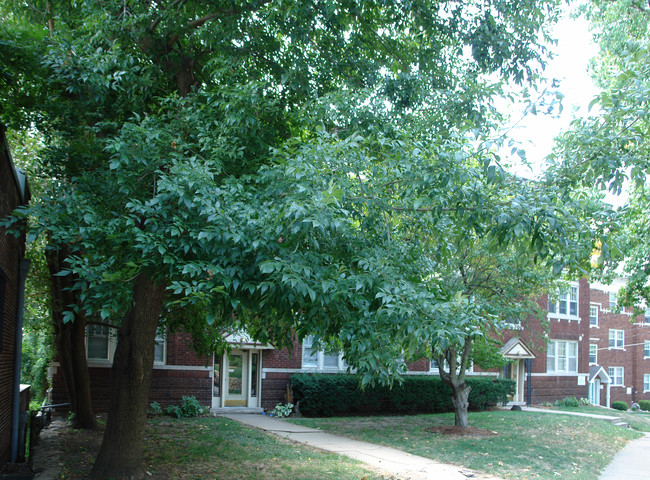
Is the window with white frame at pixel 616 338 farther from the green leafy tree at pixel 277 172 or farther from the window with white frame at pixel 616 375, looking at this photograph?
the green leafy tree at pixel 277 172

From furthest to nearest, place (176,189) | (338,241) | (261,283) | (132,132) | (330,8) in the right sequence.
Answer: (330,8) < (132,132) < (338,241) < (176,189) < (261,283)

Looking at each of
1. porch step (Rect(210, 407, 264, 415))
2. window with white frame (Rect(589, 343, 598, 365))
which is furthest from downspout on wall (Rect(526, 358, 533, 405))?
porch step (Rect(210, 407, 264, 415))

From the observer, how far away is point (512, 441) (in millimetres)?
15688

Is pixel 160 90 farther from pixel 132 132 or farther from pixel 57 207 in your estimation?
pixel 57 207

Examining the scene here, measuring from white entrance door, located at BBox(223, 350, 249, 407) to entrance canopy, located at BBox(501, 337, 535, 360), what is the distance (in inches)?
487

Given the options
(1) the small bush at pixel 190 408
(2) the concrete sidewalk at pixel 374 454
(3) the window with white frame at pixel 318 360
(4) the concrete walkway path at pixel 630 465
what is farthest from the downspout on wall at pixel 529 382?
(1) the small bush at pixel 190 408

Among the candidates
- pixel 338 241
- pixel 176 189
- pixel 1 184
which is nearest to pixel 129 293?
→ pixel 176 189

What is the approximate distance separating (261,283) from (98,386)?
551 inches

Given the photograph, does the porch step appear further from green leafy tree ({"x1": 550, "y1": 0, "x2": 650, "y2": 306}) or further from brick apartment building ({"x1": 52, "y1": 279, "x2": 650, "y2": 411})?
green leafy tree ({"x1": 550, "y1": 0, "x2": 650, "y2": 306})

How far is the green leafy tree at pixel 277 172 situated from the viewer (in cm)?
638

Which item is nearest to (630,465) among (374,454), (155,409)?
(374,454)

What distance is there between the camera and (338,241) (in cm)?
716

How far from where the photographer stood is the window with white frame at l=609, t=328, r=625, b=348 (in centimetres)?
3769

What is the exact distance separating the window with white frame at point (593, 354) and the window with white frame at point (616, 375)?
93.2 inches
